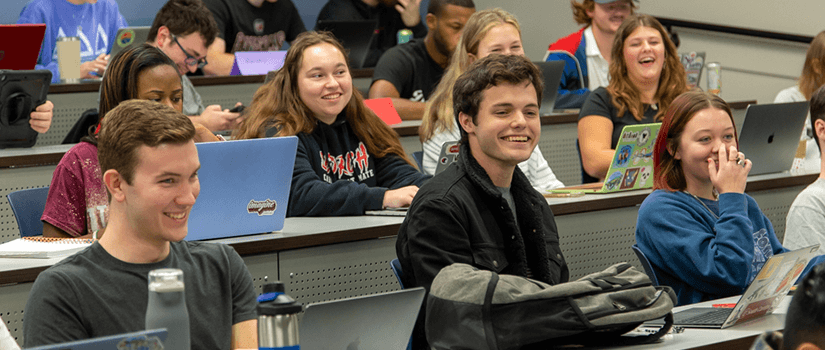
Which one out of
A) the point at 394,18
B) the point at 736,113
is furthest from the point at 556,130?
the point at 394,18

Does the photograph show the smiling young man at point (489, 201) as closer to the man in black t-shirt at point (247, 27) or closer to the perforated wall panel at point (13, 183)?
the perforated wall panel at point (13, 183)

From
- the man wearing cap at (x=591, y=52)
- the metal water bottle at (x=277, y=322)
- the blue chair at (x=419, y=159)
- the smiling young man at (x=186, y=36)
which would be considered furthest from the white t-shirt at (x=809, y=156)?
the metal water bottle at (x=277, y=322)

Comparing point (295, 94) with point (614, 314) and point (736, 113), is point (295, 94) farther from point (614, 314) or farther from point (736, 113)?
point (736, 113)

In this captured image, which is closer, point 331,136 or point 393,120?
point 331,136

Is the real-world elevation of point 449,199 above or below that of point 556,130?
Answer: above

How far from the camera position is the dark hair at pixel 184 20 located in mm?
4320

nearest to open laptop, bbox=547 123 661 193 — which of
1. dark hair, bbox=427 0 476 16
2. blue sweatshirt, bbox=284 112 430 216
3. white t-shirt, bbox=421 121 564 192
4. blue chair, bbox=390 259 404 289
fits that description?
white t-shirt, bbox=421 121 564 192

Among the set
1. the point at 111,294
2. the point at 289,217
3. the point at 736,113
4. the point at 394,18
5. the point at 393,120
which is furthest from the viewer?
the point at 394,18

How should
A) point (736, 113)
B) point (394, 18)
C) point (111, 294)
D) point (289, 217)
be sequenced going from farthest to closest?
point (394, 18), point (736, 113), point (289, 217), point (111, 294)

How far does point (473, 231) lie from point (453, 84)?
4.13 feet

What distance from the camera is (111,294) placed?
161 centimetres

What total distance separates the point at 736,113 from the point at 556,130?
45.2 inches

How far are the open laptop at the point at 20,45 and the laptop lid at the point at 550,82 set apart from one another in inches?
88.6

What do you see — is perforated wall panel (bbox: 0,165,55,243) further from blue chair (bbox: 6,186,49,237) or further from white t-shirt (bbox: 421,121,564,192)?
white t-shirt (bbox: 421,121,564,192)
